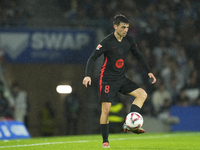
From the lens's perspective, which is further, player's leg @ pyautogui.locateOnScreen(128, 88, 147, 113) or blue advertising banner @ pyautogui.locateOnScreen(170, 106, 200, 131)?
blue advertising banner @ pyautogui.locateOnScreen(170, 106, 200, 131)

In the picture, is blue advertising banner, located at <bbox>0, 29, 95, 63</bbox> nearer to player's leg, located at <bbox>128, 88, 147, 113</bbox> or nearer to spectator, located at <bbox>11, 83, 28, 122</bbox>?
spectator, located at <bbox>11, 83, 28, 122</bbox>

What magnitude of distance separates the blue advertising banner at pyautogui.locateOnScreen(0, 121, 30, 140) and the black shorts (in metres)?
4.27

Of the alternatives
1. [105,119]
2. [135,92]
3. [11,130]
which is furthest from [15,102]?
[135,92]

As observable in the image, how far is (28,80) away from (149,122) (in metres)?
6.15

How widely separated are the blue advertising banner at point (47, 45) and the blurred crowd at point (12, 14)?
0.81m

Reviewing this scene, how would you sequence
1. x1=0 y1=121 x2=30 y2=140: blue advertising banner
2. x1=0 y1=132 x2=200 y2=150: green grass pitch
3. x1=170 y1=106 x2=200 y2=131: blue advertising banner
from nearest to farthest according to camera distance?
1. x1=0 y1=132 x2=200 y2=150: green grass pitch
2. x1=0 y1=121 x2=30 y2=140: blue advertising banner
3. x1=170 y1=106 x2=200 y2=131: blue advertising banner

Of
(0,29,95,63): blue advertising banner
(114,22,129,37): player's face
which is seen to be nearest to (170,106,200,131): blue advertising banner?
(0,29,95,63): blue advertising banner

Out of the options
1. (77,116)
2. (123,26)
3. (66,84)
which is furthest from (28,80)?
(123,26)

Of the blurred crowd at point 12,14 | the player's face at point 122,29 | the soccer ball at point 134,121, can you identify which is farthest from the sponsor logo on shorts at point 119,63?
the blurred crowd at point 12,14

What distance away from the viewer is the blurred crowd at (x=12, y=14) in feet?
52.1

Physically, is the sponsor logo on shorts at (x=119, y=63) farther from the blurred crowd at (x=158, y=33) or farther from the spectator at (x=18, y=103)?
the spectator at (x=18, y=103)

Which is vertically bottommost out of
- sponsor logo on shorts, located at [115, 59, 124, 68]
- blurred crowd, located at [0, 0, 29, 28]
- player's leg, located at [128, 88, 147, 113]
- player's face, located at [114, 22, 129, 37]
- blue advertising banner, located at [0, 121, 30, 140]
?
blue advertising banner, located at [0, 121, 30, 140]

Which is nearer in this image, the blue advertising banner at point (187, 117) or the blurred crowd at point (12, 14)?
the blue advertising banner at point (187, 117)

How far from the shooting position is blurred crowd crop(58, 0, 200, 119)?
14.9m
